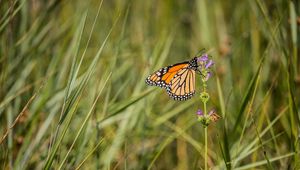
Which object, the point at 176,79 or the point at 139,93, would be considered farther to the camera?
the point at 139,93

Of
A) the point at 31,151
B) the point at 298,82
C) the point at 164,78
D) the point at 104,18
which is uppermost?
the point at 104,18

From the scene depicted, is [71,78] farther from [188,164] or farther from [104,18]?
[104,18]

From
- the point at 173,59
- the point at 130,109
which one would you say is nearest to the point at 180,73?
the point at 130,109

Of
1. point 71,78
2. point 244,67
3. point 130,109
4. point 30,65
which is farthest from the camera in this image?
point 244,67

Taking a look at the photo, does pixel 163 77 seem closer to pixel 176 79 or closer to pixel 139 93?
pixel 176 79

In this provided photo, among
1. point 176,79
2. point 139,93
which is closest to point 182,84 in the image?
point 176,79
